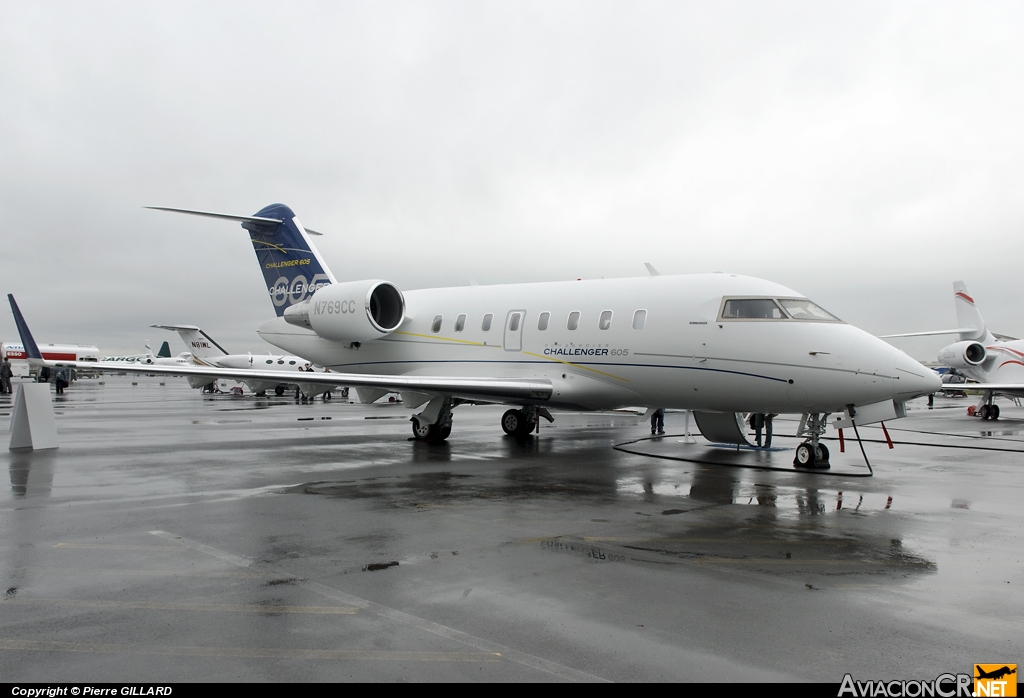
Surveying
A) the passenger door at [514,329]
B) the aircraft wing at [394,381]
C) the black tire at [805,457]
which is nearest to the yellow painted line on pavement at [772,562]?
the black tire at [805,457]

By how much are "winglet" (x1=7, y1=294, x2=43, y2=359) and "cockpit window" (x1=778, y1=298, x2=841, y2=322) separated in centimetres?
1528

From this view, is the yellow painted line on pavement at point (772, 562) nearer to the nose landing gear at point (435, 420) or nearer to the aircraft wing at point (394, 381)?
the aircraft wing at point (394, 381)

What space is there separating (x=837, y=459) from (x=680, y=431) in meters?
7.17

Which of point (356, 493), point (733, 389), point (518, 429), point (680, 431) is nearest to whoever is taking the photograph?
point (356, 493)

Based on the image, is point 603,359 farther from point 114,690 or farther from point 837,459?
point 114,690

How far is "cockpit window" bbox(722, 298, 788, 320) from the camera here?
11.3m

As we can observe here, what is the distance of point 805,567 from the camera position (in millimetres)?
5836

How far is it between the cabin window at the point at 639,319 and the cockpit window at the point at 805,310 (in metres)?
2.34

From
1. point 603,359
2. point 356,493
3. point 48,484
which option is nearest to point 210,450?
point 48,484

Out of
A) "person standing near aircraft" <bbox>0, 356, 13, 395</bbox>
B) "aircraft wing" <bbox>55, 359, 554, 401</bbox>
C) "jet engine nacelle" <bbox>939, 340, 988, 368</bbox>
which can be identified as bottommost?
"person standing near aircraft" <bbox>0, 356, 13, 395</bbox>

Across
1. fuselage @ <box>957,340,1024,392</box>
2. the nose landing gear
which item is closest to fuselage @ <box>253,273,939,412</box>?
the nose landing gear

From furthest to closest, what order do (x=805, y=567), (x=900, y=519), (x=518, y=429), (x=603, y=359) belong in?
(x=518, y=429) → (x=603, y=359) → (x=900, y=519) → (x=805, y=567)

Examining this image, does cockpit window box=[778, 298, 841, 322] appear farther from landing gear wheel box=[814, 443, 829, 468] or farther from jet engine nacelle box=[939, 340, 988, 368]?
jet engine nacelle box=[939, 340, 988, 368]

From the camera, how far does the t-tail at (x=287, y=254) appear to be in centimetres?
1827
